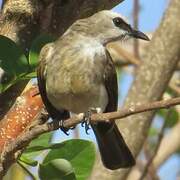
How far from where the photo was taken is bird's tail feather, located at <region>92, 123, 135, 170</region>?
2.80m

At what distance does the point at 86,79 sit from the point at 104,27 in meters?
0.50

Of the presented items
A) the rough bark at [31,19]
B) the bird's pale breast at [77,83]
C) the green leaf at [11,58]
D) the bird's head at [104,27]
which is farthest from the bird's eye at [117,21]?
the green leaf at [11,58]

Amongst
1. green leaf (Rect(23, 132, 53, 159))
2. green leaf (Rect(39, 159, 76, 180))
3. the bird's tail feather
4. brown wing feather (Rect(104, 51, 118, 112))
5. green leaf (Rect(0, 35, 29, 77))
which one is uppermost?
green leaf (Rect(0, 35, 29, 77))

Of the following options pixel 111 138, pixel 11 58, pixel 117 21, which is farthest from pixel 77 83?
pixel 11 58

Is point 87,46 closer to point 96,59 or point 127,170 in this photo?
point 96,59

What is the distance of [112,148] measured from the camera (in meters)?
2.93

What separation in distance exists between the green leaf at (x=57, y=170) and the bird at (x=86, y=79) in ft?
1.83

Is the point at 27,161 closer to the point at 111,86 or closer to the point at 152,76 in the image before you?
the point at 111,86

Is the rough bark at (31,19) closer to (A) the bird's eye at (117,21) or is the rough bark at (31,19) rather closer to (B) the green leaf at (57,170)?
(B) the green leaf at (57,170)

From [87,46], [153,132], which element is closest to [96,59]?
[87,46]

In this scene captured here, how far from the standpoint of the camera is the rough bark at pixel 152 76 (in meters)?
3.16

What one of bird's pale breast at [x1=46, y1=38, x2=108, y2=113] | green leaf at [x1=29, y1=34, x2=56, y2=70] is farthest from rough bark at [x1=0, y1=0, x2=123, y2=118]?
bird's pale breast at [x1=46, y1=38, x2=108, y2=113]

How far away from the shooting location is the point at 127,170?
3.05m

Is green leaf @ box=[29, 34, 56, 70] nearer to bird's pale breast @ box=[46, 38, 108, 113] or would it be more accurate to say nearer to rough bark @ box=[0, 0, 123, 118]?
rough bark @ box=[0, 0, 123, 118]
